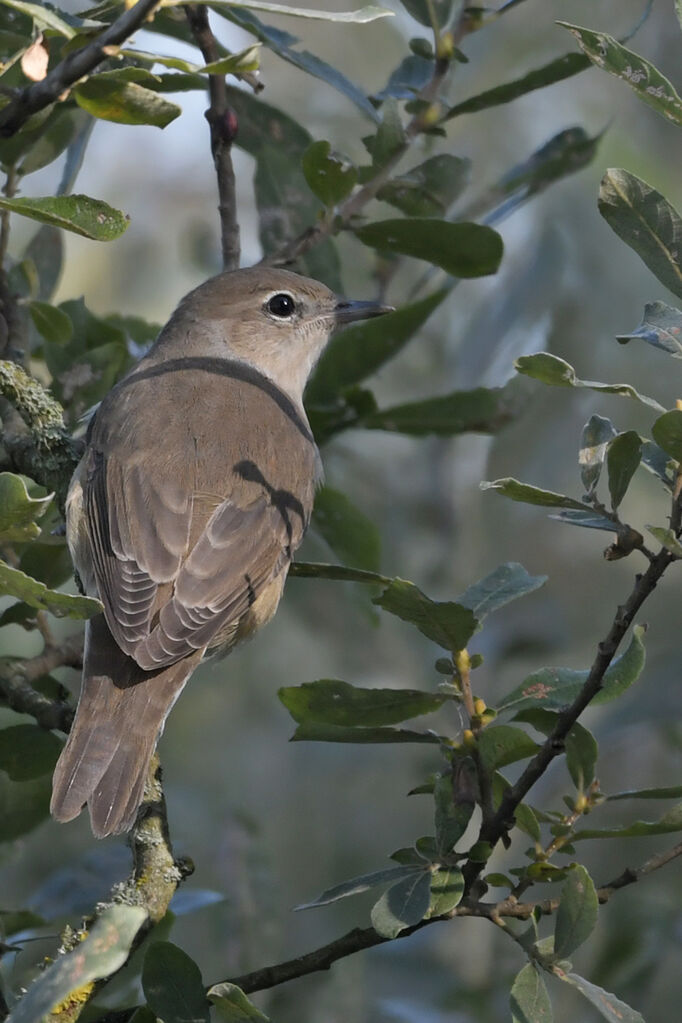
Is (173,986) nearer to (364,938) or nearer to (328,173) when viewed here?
(364,938)

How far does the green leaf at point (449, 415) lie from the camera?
3.69 m

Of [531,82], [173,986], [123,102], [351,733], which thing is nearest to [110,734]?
[351,733]

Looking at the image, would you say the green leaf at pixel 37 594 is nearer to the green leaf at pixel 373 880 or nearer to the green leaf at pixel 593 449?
the green leaf at pixel 373 880

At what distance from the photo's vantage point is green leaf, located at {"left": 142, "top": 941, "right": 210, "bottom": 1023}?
2252 millimetres

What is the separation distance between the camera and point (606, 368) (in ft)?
19.7

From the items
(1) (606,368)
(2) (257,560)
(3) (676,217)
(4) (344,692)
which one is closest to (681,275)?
(3) (676,217)

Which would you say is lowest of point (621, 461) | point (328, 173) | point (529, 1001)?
point (529, 1001)

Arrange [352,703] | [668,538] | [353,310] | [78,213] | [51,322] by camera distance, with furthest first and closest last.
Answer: [353,310], [51,322], [352,703], [78,213], [668,538]

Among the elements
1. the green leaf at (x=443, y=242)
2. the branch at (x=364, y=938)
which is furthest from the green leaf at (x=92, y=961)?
the green leaf at (x=443, y=242)

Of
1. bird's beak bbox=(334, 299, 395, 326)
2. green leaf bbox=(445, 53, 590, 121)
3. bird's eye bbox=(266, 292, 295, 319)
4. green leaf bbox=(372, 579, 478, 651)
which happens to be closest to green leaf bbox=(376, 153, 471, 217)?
green leaf bbox=(445, 53, 590, 121)

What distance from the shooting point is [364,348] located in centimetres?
375

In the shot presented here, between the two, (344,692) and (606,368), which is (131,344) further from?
(606,368)

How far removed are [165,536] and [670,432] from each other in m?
1.73

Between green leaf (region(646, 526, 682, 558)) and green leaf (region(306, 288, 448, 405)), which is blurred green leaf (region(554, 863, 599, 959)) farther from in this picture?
green leaf (region(306, 288, 448, 405))
